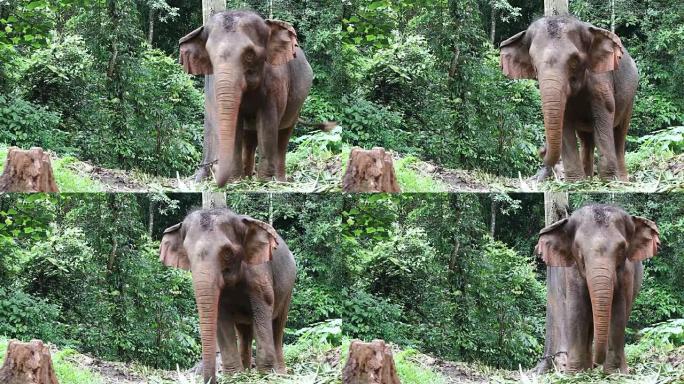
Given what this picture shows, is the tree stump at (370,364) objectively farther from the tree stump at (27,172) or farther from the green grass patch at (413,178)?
the tree stump at (27,172)

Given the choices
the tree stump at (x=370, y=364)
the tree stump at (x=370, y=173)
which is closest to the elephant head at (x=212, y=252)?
the tree stump at (x=370, y=364)

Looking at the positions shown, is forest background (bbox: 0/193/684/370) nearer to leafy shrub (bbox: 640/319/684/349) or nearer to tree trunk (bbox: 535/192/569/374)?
leafy shrub (bbox: 640/319/684/349)

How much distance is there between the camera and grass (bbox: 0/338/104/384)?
8898 millimetres

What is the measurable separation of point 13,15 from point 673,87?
707 centimetres

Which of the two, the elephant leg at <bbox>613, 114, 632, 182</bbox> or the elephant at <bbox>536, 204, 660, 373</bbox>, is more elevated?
the elephant leg at <bbox>613, 114, 632, 182</bbox>

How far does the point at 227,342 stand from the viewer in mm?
7941

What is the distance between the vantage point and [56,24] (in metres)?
13.4

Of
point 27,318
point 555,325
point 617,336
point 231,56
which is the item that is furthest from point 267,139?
point 27,318

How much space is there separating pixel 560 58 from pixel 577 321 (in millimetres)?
1791

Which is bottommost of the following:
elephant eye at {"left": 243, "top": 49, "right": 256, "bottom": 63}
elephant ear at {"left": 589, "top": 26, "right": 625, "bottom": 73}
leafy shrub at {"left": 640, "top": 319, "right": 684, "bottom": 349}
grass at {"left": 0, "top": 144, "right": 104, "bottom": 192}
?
leafy shrub at {"left": 640, "top": 319, "right": 684, "bottom": 349}

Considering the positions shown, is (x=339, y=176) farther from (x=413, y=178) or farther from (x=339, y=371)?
(x=339, y=371)

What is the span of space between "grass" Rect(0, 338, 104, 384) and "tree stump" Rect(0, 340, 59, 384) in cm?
88

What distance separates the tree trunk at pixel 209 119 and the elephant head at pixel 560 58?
2226 mm

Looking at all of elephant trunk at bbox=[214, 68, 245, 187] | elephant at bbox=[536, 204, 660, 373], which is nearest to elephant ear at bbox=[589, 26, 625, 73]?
elephant at bbox=[536, 204, 660, 373]
